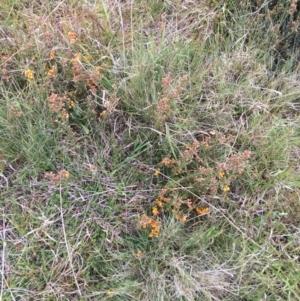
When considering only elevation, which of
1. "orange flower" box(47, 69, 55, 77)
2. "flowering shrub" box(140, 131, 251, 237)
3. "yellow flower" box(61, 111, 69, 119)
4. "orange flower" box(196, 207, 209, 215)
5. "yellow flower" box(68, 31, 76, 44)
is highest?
"yellow flower" box(68, 31, 76, 44)

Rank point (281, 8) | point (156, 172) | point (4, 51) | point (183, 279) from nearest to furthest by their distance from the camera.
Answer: point (183, 279)
point (156, 172)
point (4, 51)
point (281, 8)

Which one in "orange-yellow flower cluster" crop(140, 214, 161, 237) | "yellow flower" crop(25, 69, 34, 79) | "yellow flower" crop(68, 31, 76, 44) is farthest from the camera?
"yellow flower" crop(68, 31, 76, 44)

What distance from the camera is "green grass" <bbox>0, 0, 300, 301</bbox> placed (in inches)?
65.0

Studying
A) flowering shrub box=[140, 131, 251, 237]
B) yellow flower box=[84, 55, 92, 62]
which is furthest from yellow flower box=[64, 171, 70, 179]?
yellow flower box=[84, 55, 92, 62]

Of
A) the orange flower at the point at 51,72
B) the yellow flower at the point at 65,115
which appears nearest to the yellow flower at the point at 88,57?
the orange flower at the point at 51,72

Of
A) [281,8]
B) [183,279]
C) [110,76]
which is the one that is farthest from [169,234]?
[281,8]

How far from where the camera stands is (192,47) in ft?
6.61

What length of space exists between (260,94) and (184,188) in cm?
60

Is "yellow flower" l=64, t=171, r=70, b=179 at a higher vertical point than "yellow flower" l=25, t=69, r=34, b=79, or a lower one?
lower

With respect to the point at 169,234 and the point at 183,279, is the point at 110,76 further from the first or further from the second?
the point at 183,279

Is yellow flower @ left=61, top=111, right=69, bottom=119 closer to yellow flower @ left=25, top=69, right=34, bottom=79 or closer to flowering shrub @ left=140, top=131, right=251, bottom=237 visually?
yellow flower @ left=25, top=69, right=34, bottom=79

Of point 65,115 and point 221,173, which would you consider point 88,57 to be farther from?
point 221,173

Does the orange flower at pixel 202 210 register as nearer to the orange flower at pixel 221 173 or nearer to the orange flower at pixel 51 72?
the orange flower at pixel 221 173

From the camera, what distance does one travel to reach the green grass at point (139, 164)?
165cm
